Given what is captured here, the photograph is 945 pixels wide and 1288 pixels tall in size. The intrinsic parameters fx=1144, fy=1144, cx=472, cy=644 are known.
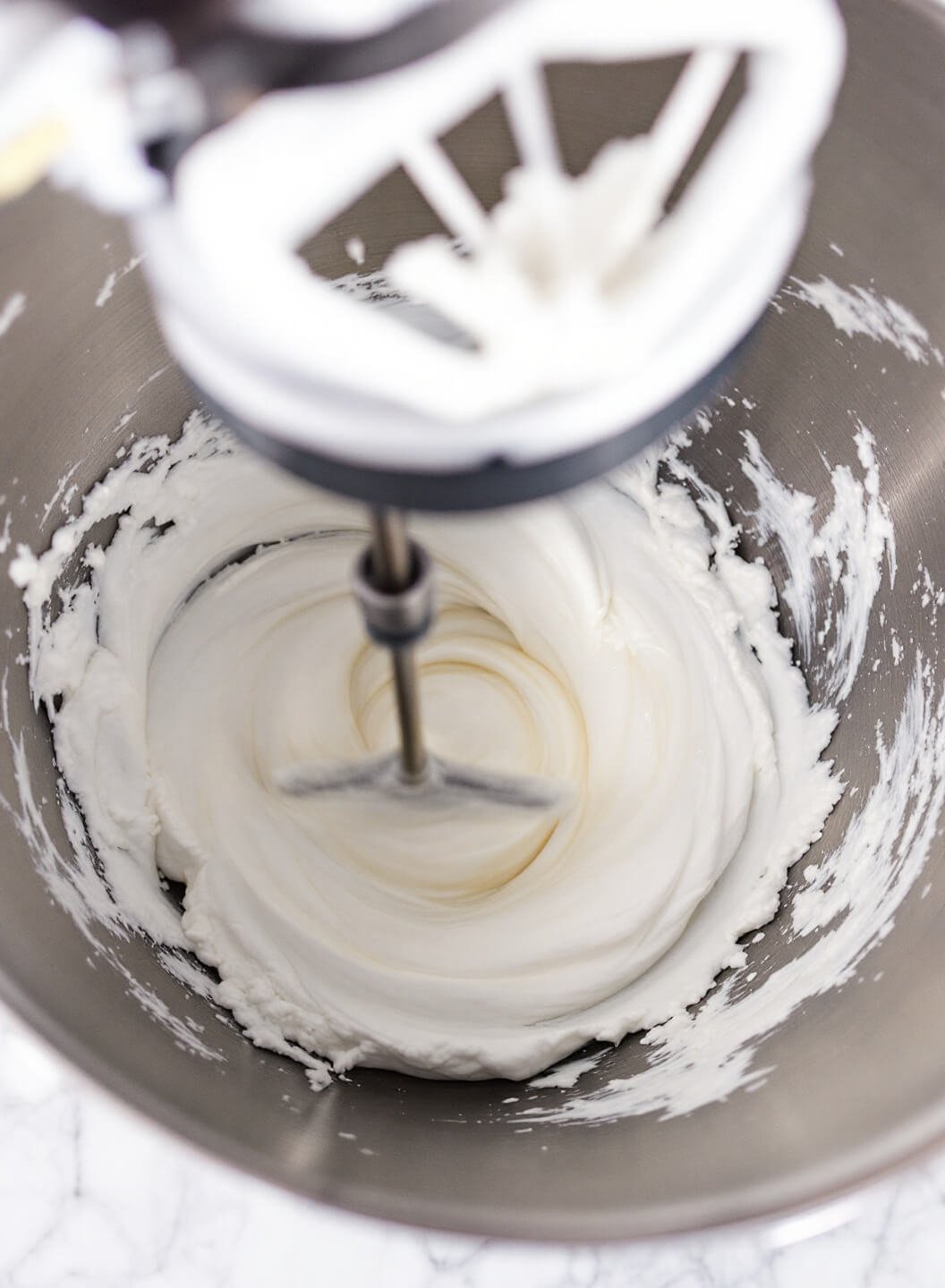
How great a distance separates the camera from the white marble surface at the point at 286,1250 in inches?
33.9

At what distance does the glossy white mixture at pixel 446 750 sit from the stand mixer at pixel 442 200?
598mm

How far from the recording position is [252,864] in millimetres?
981

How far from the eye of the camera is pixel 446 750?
108 cm

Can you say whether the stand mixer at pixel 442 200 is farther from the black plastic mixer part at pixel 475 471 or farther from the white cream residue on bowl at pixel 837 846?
the white cream residue on bowl at pixel 837 846

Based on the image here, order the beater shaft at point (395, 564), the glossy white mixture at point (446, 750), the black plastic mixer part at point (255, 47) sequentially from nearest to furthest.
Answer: the black plastic mixer part at point (255, 47) < the beater shaft at point (395, 564) < the glossy white mixture at point (446, 750)

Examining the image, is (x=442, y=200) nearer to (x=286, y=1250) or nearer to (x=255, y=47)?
(x=255, y=47)

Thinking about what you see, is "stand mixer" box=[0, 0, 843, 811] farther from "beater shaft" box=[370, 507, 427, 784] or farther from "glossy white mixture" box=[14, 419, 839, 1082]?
"glossy white mixture" box=[14, 419, 839, 1082]

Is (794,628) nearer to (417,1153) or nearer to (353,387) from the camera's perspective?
(417,1153)

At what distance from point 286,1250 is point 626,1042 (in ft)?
1.00

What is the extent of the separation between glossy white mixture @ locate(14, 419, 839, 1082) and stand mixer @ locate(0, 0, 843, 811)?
0.60 m

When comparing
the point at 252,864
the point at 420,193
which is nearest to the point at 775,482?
the point at 420,193

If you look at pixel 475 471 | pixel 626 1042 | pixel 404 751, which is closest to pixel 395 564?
pixel 475 471

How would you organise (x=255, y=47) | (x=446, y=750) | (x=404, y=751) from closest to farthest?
(x=255, y=47), (x=404, y=751), (x=446, y=750)

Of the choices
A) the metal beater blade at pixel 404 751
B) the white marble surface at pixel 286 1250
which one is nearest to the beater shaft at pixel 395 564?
the metal beater blade at pixel 404 751
